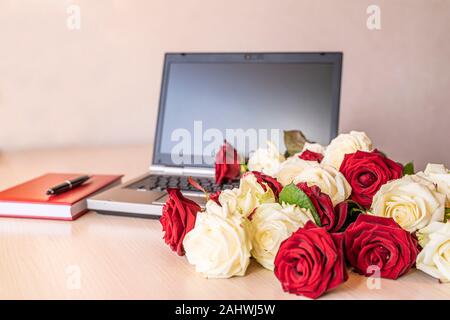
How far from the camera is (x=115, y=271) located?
594mm

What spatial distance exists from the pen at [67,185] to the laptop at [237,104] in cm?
17

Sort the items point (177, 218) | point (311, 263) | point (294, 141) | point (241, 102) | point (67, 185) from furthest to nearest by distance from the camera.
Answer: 1. point (241, 102)
2. point (294, 141)
3. point (67, 185)
4. point (177, 218)
5. point (311, 263)

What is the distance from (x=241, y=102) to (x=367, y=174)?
60 cm

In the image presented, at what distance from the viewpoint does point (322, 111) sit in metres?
1.15

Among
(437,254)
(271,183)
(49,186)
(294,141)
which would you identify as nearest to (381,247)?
(437,254)

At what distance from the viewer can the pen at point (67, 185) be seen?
0.86m

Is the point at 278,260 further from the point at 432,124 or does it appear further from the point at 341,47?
the point at 432,124

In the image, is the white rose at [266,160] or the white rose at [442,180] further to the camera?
the white rose at [266,160]

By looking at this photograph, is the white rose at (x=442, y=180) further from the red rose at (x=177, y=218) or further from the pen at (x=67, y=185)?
the pen at (x=67, y=185)

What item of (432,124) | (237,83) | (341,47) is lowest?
(432,124)

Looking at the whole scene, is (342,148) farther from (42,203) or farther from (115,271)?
(42,203)

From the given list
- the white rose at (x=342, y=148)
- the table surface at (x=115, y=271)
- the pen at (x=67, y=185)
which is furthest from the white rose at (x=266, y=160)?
the pen at (x=67, y=185)

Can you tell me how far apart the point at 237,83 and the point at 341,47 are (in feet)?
2.45

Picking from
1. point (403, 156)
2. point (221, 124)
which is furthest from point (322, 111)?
point (403, 156)
